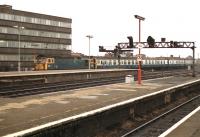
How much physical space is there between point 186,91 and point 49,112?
17793 millimetres

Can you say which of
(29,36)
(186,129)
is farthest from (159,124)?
(29,36)

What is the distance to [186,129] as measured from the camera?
15.4m

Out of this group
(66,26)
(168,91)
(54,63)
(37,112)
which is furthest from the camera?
(66,26)

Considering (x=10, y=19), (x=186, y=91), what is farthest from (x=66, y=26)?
(x=186, y=91)

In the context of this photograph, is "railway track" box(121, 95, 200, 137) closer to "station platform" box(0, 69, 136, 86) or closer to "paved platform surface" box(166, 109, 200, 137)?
"paved platform surface" box(166, 109, 200, 137)

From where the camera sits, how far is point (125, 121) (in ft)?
55.7

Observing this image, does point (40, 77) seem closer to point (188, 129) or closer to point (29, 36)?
point (188, 129)

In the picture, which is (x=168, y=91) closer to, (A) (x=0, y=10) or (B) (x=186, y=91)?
(B) (x=186, y=91)

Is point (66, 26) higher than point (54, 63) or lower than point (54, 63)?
higher

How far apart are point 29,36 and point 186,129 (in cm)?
8696

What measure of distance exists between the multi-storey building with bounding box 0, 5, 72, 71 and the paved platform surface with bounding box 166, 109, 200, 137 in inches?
2621

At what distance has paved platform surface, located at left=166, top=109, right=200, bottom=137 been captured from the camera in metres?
14.2

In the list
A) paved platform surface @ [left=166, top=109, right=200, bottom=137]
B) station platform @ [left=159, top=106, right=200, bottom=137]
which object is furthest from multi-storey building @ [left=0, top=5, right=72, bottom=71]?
paved platform surface @ [left=166, top=109, right=200, bottom=137]

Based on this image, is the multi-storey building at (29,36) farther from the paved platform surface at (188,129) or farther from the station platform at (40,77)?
the paved platform surface at (188,129)
